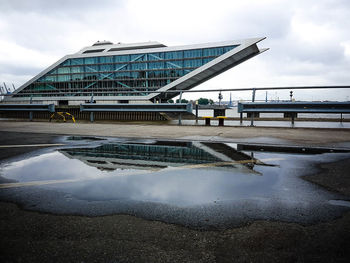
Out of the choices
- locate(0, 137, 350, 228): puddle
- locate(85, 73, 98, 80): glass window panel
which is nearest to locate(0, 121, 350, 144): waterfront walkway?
locate(0, 137, 350, 228): puddle

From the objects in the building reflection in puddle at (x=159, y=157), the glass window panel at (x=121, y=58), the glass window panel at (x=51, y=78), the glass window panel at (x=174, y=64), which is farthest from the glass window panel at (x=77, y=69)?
the building reflection in puddle at (x=159, y=157)

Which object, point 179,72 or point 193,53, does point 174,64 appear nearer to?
point 179,72

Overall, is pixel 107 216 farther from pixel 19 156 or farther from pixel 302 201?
pixel 19 156

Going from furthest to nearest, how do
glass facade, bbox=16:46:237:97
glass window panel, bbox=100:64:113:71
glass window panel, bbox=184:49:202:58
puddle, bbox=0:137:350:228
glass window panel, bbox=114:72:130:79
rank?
glass window panel, bbox=100:64:113:71 → glass window panel, bbox=114:72:130:79 → glass facade, bbox=16:46:237:97 → glass window panel, bbox=184:49:202:58 → puddle, bbox=0:137:350:228

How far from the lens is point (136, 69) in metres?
60.9

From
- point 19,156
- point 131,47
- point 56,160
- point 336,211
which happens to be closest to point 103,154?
point 56,160

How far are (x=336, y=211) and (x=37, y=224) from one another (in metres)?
2.79

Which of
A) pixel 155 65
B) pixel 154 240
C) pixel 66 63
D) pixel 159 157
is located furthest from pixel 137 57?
pixel 154 240

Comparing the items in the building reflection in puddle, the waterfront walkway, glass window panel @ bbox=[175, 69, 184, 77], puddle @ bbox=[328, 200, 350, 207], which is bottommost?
puddle @ bbox=[328, 200, 350, 207]

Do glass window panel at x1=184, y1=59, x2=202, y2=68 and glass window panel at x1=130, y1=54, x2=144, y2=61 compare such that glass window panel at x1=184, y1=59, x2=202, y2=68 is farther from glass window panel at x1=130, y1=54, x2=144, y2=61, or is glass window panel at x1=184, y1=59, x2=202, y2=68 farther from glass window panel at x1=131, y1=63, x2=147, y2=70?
glass window panel at x1=130, y1=54, x2=144, y2=61

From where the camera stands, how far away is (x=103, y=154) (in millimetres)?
4688

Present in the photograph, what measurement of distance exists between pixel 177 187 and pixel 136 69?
62.0m

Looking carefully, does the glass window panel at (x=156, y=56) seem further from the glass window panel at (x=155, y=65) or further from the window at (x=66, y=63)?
the window at (x=66, y=63)

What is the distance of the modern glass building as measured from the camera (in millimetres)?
53484
